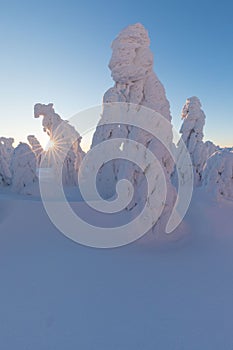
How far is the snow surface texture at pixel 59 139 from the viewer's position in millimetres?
16656

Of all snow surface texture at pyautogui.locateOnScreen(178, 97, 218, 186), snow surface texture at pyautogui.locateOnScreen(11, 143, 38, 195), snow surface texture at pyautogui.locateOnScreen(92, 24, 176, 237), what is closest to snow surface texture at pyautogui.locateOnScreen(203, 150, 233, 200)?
snow surface texture at pyautogui.locateOnScreen(92, 24, 176, 237)

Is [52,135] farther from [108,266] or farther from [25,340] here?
[25,340]

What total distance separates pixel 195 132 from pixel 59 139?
1363 centimetres

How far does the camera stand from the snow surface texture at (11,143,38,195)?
13.2m

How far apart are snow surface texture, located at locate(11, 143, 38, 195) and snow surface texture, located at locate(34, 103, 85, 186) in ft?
10.3

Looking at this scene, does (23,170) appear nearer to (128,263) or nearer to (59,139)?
(59,139)

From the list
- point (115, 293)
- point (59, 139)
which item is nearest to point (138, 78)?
point (59, 139)

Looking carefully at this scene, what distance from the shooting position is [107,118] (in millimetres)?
13289

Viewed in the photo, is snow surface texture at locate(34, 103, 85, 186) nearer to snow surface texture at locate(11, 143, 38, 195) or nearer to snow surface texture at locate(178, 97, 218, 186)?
snow surface texture at locate(11, 143, 38, 195)

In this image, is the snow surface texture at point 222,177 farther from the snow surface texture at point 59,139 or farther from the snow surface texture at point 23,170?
the snow surface texture at point 59,139

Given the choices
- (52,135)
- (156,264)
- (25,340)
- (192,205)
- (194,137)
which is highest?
(194,137)

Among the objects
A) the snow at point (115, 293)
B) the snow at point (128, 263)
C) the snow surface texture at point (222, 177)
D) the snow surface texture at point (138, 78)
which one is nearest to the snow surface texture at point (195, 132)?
the snow at point (128, 263)

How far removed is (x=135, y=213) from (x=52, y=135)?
11.5 metres

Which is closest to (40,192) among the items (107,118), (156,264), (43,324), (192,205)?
(107,118)
